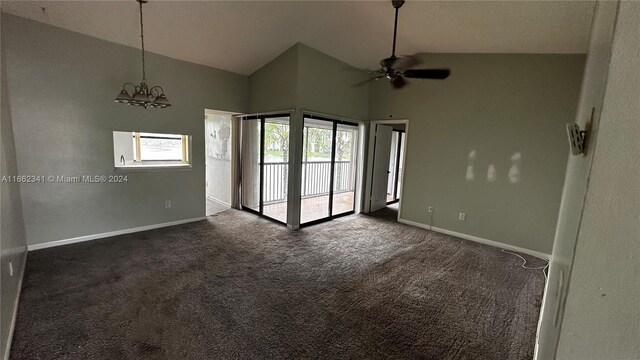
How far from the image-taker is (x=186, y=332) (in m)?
2.07

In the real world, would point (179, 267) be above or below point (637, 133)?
below

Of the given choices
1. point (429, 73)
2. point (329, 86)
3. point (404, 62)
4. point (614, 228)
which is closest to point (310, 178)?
point (329, 86)

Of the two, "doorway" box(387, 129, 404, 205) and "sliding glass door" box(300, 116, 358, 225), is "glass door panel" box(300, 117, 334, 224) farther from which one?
"doorway" box(387, 129, 404, 205)

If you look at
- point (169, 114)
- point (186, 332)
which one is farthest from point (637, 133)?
point (169, 114)

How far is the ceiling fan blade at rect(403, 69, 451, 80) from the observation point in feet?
9.91

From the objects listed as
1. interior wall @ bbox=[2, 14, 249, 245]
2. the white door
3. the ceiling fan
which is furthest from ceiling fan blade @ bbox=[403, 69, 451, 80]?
interior wall @ bbox=[2, 14, 249, 245]

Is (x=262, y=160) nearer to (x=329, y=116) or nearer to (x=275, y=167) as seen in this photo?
(x=275, y=167)

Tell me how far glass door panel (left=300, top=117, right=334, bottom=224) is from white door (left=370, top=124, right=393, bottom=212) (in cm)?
101

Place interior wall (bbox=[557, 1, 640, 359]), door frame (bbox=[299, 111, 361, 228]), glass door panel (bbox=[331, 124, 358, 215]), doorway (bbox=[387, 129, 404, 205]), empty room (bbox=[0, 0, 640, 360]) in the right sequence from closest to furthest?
interior wall (bbox=[557, 1, 640, 359]) → empty room (bbox=[0, 0, 640, 360]) → door frame (bbox=[299, 111, 361, 228]) → glass door panel (bbox=[331, 124, 358, 215]) → doorway (bbox=[387, 129, 404, 205])

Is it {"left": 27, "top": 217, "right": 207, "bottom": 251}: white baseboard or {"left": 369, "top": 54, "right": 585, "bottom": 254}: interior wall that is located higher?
{"left": 369, "top": 54, "right": 585, "bottom": 254}: interior wall

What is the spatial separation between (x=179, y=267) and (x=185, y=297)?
69 centimetres

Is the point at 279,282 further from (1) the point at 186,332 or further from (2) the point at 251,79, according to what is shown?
(2) the point at 251,79

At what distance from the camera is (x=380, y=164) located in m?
5.96

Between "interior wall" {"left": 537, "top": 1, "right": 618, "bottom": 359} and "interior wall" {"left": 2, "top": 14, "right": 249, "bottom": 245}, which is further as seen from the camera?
"interior wall" {"left": 2, "top": 14, "right": 249, "bottom": 245}
